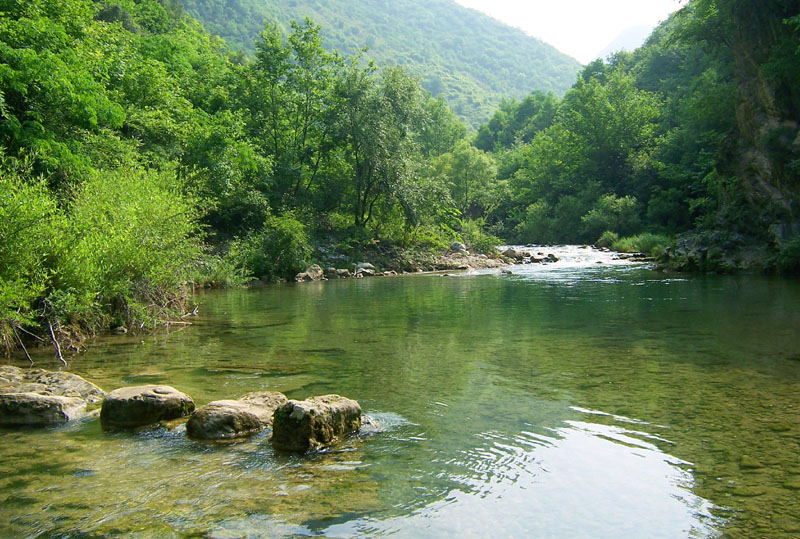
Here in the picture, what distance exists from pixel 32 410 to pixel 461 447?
4.38 meters

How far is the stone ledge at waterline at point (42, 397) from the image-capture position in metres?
5.82

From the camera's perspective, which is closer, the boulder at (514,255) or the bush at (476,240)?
the boulder at (514,255)

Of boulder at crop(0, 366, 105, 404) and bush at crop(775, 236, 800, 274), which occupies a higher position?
bush at crop(775, 236, 800, 274)

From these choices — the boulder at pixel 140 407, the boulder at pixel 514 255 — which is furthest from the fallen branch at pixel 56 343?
the boulder at pixel 514 255

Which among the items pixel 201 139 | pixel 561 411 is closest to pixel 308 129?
pixel 201 139

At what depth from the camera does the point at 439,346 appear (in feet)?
32.2

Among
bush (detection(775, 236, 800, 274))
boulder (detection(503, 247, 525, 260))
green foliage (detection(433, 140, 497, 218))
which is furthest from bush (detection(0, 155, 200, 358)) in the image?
green foliage (detection(433, 140, 497, 218))

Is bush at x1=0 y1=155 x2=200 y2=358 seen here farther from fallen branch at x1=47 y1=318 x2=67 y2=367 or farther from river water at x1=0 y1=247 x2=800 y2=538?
river water at x1=0 y1=247 x2=800 y2=538

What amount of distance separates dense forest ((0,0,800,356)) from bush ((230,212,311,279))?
0.10 m

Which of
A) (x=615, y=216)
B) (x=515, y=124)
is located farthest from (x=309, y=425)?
(x=515, y=124)

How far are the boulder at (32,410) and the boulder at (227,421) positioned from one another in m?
1.53

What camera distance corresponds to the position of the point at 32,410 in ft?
19.2

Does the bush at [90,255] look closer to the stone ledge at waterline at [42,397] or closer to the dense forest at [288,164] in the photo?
the dense forest at [288,164]

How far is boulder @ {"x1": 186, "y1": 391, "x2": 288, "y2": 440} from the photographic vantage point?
17.4 feet
